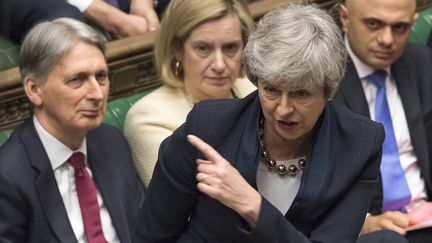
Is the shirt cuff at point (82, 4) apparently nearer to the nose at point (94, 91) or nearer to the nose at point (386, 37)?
the nose at point (94, 91)

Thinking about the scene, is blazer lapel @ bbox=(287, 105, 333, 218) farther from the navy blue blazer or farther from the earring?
the earring

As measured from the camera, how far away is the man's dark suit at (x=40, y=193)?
5.94 feet

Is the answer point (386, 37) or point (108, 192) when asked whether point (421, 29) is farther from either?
point (108, 192)

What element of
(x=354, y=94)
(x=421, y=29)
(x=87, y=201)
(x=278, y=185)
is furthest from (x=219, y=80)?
(x=421, y=29)

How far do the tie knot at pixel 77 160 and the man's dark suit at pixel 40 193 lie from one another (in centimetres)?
4

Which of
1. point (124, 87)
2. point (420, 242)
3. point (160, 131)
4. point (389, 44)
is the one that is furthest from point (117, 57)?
point (420, 242)

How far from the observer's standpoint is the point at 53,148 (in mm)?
1892

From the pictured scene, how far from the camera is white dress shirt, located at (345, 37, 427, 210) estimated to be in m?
2.29

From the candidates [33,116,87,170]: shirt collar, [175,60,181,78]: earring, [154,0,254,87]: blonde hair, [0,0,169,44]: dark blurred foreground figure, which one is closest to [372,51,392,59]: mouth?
[154,0,254,87]: blonde hair

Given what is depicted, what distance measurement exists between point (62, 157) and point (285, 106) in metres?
0.52

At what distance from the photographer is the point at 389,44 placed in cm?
229

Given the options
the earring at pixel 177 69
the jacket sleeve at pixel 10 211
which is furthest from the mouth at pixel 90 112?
the earring at pixel 177 69

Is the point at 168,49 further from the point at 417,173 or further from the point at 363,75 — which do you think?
the point at 417,173

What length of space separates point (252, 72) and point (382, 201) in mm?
750
